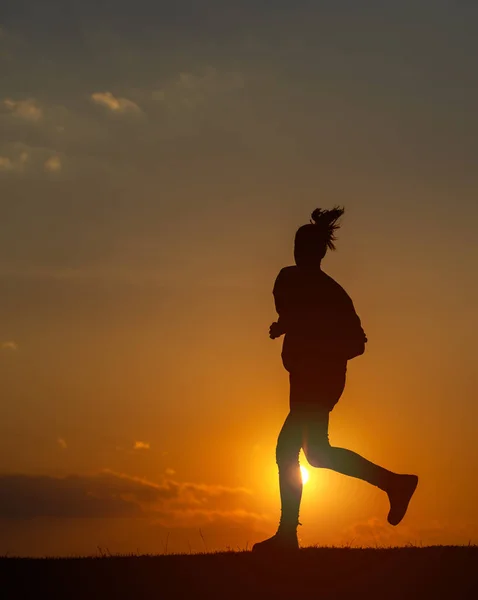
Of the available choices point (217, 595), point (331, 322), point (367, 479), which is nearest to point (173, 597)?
point (217, 595)

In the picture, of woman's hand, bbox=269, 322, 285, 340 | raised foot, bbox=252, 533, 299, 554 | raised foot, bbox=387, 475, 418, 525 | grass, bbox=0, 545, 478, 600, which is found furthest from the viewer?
woman's hand, bbox=269, 322, 285, 340

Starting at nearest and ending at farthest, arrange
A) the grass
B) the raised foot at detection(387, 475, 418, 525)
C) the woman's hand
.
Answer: the grass < the raised foot at detection(387, 475, 418, 525) < the woman's hand

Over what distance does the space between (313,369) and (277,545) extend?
1793 millimetres

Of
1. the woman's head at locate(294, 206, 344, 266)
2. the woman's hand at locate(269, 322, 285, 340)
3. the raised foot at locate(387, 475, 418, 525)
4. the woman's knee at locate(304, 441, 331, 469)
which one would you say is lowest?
the raised foot at locate(387, 475, 418, 525)

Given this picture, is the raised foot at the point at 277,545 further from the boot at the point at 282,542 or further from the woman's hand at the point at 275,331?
the woman's hand at the point at 275,331

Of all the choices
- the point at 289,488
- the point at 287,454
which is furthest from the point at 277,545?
the point at 287,454

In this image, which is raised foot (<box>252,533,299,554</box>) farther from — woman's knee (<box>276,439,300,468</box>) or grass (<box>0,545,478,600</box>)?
woman's knee (<box>276,439,300,468</box>)

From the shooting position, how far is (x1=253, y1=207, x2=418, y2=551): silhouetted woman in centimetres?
1023

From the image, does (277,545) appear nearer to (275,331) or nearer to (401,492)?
(401,492)

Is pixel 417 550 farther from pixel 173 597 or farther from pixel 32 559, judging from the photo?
pixel 32 559

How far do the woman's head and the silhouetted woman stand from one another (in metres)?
0.01

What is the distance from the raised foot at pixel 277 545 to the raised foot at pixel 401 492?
107 cm

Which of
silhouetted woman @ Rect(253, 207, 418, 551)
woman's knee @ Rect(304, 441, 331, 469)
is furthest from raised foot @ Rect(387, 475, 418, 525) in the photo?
woman's knee @ Rect(304, 441, 331, 469)

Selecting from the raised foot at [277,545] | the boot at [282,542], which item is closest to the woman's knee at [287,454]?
the boot at [282,542]
